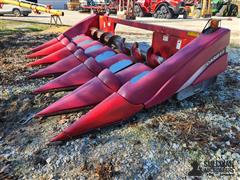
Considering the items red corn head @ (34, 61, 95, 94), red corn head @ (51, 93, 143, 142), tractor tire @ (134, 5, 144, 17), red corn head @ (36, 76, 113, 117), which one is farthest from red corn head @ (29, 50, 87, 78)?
tractor tire @ (134, 5, 144, 17)

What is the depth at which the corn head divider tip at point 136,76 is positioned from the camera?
9.17 feet

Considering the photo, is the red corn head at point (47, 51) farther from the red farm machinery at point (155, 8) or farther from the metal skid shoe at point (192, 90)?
the red farm machinery at point (155, 8)

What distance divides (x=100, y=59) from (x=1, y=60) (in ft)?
8.29

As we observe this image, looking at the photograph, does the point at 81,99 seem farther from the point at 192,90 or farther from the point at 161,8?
the point at 161,8

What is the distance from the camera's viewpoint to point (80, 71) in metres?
3.75

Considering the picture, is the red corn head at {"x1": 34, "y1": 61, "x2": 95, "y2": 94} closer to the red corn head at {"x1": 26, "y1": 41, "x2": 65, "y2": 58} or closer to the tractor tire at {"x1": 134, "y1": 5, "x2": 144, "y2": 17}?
the red corn head at {"x1": 26, "y1": 41, "x2": 65, "y2": 58}

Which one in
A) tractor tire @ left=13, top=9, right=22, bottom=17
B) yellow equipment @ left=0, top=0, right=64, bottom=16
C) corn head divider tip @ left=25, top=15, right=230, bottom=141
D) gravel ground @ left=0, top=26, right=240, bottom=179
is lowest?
gravel ground @ left=0, top=26, right=240, bottom=179

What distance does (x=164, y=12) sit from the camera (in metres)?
16.4

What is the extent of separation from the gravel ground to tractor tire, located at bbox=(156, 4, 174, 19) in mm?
13333

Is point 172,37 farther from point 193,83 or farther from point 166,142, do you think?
point 166,142

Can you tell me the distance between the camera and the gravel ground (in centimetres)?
229

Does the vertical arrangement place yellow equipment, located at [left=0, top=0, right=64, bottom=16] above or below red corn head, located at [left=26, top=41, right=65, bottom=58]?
above

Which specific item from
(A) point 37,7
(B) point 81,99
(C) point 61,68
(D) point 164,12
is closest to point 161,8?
(D) point 164,12

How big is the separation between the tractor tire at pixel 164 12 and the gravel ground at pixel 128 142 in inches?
525
